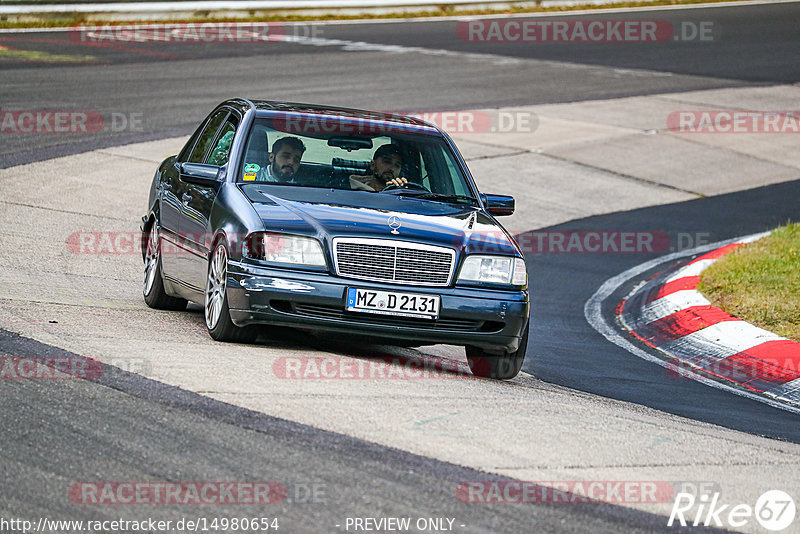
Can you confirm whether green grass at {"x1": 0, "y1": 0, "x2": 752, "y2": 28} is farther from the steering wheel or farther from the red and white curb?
the steering wheel

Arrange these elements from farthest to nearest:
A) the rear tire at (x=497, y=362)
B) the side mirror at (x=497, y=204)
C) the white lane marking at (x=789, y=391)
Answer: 1. the side mirror at (x=497, y=204)
2. the white lane marking at (x=789, y=391)
3. the rear tire at (x=497, y=362)

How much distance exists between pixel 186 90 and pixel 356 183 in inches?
505

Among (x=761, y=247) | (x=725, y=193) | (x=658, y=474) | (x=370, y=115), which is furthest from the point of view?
(x=725, y=193)

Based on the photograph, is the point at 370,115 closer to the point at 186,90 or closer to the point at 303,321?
the point at 303,321

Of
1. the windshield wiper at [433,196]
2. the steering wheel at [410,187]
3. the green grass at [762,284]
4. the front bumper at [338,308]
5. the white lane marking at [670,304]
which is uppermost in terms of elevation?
the steering wheel at [410,187]

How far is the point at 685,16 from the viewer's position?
1315 inches

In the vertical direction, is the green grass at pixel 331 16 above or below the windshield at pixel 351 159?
below

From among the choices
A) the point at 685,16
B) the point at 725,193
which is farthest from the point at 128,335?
the point at 685,16

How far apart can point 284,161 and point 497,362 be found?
1.89 meters

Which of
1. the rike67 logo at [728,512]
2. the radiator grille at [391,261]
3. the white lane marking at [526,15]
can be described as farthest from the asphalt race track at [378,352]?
the white lane marking at [526,15]

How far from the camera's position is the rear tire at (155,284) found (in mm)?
8875

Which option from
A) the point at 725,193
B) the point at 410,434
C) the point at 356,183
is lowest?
the point at 725,193

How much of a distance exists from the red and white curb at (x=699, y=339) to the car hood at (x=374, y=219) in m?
1.99

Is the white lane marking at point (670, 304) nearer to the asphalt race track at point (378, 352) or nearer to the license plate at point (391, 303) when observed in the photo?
the asphalt race track at point (378, 352)
